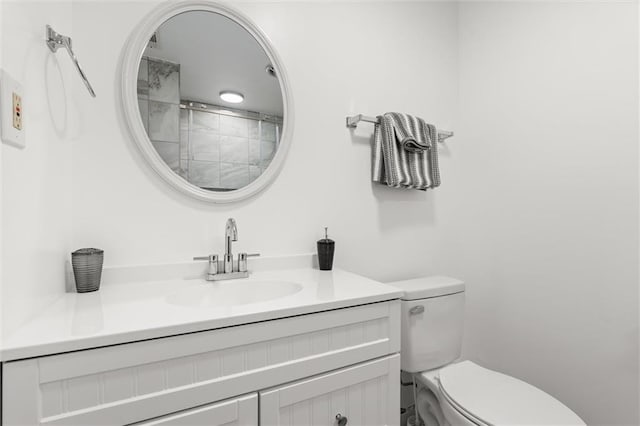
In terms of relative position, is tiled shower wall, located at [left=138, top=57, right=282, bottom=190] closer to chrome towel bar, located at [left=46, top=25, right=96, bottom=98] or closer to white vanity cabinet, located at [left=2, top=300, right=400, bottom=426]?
chrome towel bar, located at [left=46, top=25, right=96, bottom=98]

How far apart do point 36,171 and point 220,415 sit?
741 mm

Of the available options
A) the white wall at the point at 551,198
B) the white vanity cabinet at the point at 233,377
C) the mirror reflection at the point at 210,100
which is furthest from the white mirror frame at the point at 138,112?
the white wall at the point at 551,198

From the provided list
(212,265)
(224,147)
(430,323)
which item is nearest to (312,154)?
(224,147)

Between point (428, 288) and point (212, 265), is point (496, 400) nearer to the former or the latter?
point (428, 288)

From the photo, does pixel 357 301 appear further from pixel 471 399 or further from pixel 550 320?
pixel 550 320

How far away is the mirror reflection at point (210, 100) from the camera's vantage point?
116cm

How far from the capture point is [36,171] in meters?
0.81

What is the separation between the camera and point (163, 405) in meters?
0.70

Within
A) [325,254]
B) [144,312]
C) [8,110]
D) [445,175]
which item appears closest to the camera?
[8,110]

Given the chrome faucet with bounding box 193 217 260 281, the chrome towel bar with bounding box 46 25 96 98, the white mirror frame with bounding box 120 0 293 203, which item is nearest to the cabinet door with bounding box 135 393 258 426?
the chrome faucet with bounding box 193 217 260 281

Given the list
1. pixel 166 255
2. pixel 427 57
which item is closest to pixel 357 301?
pixel 166 255

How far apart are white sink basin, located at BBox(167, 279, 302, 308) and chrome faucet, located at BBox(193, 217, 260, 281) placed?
31 millimetres

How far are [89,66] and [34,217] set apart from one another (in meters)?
0.56

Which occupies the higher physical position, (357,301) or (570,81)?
(570,81)
